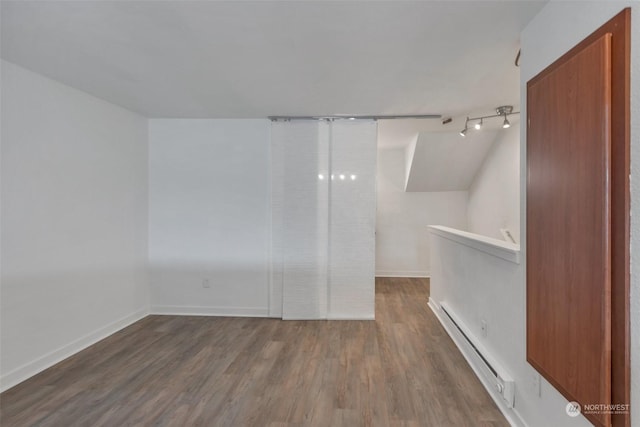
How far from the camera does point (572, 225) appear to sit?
1289mm

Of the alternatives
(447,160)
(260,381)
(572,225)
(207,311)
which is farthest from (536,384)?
(447,160)

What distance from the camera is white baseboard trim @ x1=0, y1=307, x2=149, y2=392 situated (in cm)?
220

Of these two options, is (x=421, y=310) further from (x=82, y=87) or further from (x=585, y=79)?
(x=82, y=87)

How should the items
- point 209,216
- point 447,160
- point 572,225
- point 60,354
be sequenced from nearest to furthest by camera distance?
point 572,225 → point 60,354 → point 209,216 → point 447,160

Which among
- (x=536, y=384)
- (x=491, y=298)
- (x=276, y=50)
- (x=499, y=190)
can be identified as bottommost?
(x=536, y=384)

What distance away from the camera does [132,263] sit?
134 inches

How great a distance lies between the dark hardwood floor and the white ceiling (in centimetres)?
230

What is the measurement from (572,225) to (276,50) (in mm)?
1885

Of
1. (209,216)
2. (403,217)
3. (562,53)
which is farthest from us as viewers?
(403,217)

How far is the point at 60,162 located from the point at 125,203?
81 cm

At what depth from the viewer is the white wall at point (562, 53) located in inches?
40.2

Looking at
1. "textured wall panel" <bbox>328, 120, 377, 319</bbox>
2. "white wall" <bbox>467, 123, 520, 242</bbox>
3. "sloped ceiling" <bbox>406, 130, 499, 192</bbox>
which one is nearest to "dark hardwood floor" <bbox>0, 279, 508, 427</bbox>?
"textured wall panel" <bbox>328, 120, 377, 319</bbox>

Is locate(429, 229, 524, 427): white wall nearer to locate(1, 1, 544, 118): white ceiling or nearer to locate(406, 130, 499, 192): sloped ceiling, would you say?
locate(1, 1, 544, 118): white ceiling

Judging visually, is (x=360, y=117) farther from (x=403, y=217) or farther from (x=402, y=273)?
(x=402, y=273)
